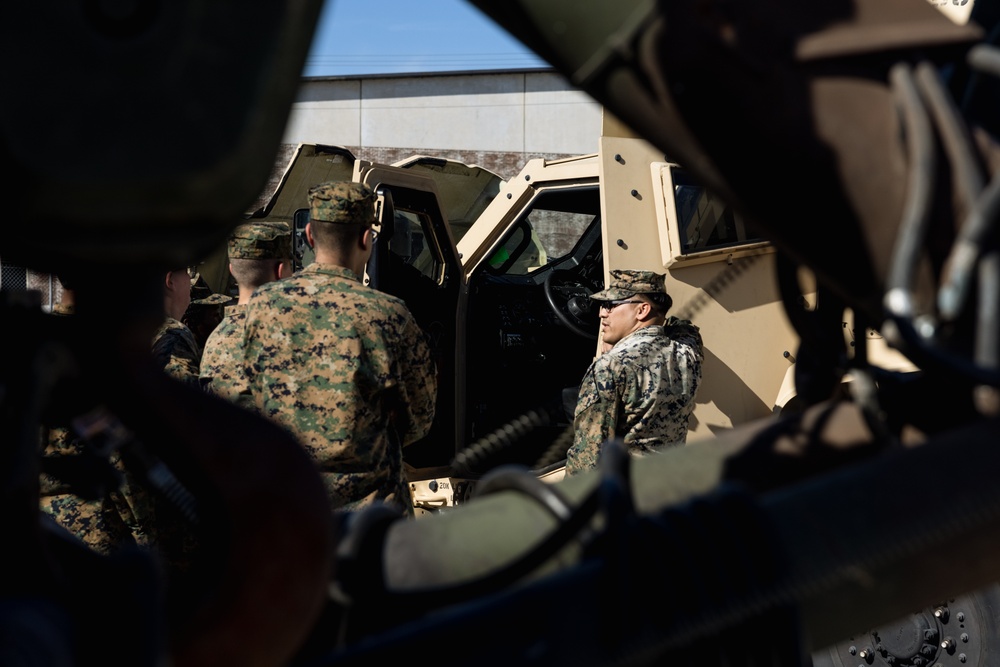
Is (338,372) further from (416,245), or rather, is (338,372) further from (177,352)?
(416,245)

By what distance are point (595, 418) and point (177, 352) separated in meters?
1.76

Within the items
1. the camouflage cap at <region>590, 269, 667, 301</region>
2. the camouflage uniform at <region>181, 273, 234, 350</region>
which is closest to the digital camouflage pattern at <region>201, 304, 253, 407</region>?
the camouflage cap at <region>590, 269, 667, 301</region>

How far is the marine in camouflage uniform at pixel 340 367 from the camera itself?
139 inches

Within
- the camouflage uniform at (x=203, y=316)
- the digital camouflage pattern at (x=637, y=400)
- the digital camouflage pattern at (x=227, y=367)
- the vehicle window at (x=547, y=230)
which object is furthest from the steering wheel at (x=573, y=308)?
the digital camouflage pattern at (x=227, y=367)

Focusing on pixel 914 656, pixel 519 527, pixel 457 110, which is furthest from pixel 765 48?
pixel 457 110

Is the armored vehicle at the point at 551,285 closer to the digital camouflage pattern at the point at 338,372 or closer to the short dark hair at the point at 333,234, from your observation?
the digital camouflage pattern at the point at 338,372

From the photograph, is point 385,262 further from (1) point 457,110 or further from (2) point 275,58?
(1) point 457,110

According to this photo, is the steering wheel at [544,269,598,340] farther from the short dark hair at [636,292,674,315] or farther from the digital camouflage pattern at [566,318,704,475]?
the digital camouflage pattern at [566,318,704,475]

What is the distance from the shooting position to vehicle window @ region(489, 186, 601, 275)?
6.12 meters

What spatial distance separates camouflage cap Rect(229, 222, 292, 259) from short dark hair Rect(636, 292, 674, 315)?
1693mm

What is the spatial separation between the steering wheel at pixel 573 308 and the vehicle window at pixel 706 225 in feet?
3.37

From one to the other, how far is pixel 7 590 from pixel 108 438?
182mm

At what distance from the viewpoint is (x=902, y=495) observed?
1152 millimetres

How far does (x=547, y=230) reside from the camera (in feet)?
22.7
